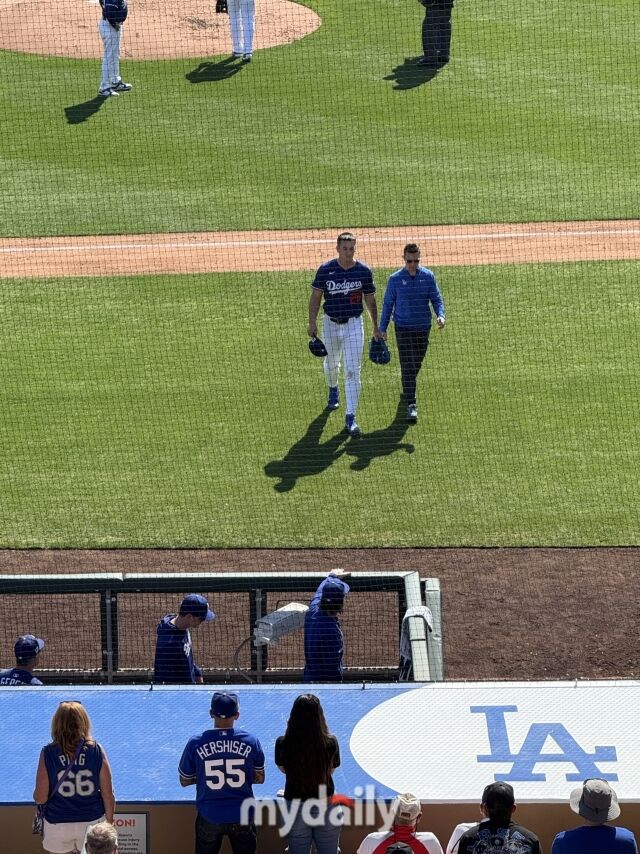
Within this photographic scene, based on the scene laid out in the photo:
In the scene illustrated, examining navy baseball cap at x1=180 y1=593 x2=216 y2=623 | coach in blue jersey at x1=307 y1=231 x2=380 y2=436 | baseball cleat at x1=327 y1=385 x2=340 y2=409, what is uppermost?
coach in blue jersey at x1=307 y1=231 x2=380 y2=436

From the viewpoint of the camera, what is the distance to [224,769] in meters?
5.46

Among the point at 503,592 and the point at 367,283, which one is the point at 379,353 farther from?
the point at 503,592

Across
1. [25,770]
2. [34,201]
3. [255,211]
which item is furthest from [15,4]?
[25,770]

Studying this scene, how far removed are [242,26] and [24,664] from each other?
1653 centimetres

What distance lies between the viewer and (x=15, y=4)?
80.3 feet

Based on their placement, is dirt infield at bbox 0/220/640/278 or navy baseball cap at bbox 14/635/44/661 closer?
navy baseball cap at bbox 14/635/44/661

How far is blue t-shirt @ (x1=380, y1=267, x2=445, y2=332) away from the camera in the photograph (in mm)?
11008

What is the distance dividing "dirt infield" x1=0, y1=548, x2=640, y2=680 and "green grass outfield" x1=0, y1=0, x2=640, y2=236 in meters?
8.09

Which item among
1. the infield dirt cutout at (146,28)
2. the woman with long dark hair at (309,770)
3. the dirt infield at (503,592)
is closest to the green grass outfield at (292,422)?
the dirt infield at (503,592)

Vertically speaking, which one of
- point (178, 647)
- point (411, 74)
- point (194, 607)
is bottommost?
point (178, 647)

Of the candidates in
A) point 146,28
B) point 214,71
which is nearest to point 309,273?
point 214,71

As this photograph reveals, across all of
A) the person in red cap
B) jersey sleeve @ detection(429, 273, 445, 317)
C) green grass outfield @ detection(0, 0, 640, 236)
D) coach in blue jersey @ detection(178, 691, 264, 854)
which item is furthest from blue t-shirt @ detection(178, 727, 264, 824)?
green grass outfield @ detection(0, 0, 640, 236)

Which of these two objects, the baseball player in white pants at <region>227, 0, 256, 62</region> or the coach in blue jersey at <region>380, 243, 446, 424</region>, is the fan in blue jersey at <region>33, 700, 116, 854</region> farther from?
the baseball player in white pants at <region>227, 0, 256, 62</region>

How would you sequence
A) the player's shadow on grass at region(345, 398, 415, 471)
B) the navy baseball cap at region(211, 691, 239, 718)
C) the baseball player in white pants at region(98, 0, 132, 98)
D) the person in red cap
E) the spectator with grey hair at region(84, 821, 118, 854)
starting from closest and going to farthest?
the spectator with grey hair at region(84, 821, 118, 854)
the person in red cap
the navy baseball cap at region(211, 691, 239, 718)
the player's shadow on grass at region(345, 398, 415, 471)
the baseball player in white pants at region(98, 0, 132, 98)
